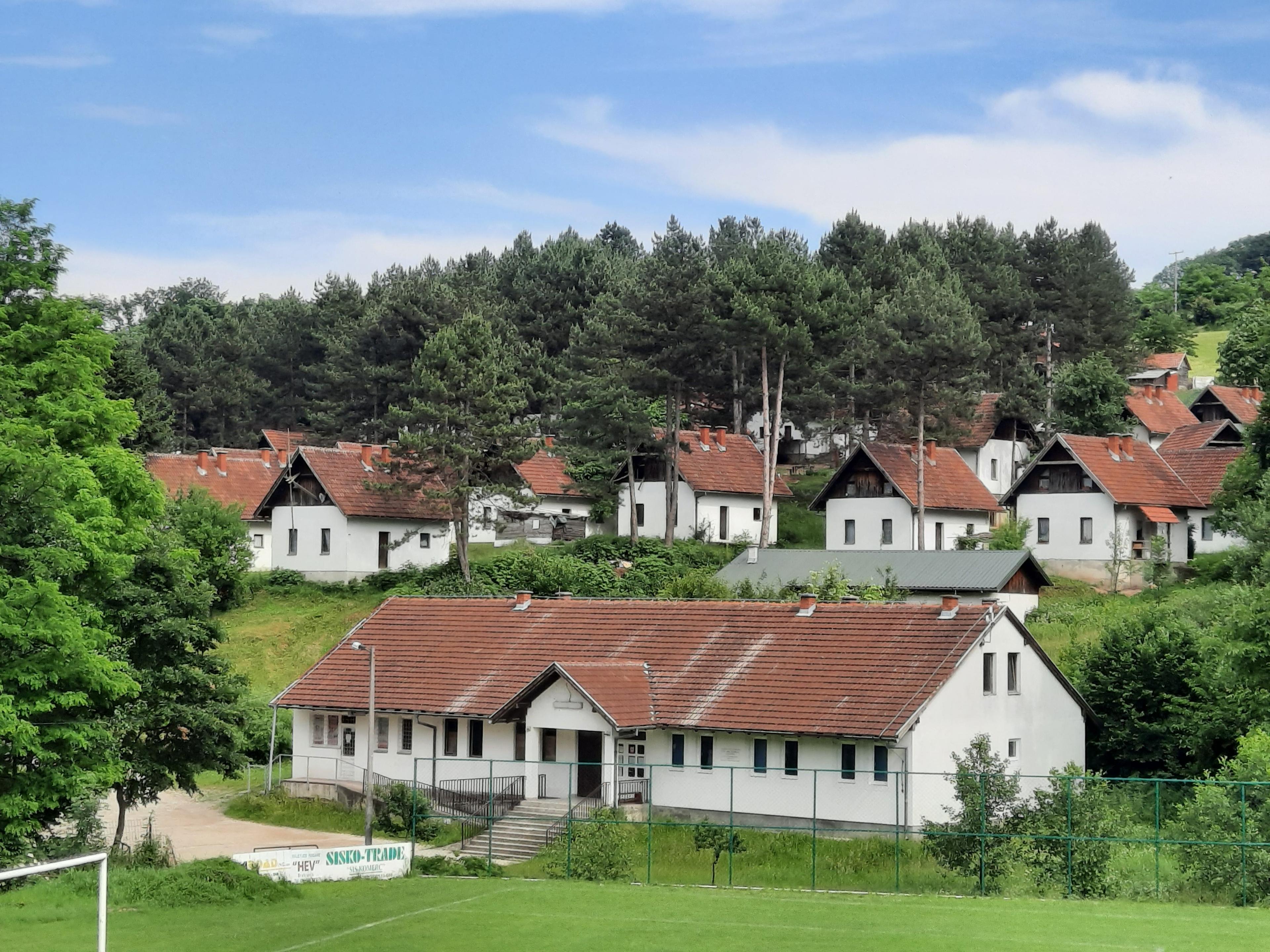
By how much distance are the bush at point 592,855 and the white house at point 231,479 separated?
41.0 meters

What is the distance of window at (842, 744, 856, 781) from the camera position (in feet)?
126

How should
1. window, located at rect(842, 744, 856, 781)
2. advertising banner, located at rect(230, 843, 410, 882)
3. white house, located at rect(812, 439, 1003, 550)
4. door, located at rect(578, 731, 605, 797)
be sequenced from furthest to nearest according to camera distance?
white house, located at rect(812, 439, 1003, 550)
door, located at rect(578, 731, 605, 797)
window, located at rect(842, 744, 856, 781)
advertising banner, located at rect(230, 843, 410, 882)

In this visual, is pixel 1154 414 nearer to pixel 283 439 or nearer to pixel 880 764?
pixel 283 439

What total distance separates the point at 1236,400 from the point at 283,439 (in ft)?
190

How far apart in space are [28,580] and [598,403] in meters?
38.2

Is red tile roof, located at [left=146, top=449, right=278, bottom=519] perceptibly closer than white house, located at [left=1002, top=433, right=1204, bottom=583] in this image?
No

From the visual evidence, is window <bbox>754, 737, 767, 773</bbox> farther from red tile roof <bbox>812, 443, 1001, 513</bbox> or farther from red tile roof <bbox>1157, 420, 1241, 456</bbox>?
red tile roof <bbox>1157, 420, 1241, 456</bbox>

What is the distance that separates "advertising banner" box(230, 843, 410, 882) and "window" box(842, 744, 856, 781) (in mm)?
10841

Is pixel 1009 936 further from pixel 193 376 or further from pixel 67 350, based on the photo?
pixel 193 376

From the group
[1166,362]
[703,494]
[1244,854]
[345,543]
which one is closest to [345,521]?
[345,543]

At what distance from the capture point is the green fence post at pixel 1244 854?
3058 centimetres

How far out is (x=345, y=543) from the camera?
2761 inches

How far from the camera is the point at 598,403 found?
71188 millimetres

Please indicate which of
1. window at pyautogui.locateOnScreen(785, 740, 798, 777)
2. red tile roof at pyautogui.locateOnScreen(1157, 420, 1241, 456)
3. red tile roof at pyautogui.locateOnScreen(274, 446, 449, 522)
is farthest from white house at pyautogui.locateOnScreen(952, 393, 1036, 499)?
window at pyautogui.locateOnScreen(785, 740, 798, 777)
